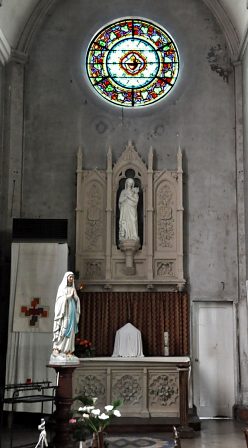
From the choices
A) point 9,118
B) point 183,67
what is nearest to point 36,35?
point 9,118

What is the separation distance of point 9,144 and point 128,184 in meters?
2.59

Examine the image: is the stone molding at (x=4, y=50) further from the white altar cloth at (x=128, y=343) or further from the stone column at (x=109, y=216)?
the white altar cloth at (x=128, y=343)

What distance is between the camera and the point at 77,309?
9.45 meters

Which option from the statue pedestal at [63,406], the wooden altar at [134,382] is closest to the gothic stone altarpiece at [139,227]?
the wooden altar at [134,382]

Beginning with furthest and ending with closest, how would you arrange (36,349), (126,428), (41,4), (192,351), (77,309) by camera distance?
(41,4) → (192,351) → (36,349) → (126,428) → (77,309)

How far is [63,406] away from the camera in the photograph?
8758mm

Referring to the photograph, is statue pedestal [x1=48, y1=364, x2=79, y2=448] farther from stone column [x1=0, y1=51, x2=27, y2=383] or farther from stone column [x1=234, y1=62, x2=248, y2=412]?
stone column [x1=234, y1=62, x2=248, y2=412]

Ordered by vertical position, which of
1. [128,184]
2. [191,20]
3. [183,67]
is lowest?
[128,184]

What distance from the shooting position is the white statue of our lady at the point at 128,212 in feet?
42.5

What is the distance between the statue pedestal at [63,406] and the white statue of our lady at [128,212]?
14.5ft

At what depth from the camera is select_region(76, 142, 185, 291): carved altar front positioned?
515 inches

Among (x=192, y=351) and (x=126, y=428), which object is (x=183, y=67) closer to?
(x=192, y=351)

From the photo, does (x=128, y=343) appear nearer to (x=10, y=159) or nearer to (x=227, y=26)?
(x=10, y=159)

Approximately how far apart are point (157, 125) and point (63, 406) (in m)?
6.98
